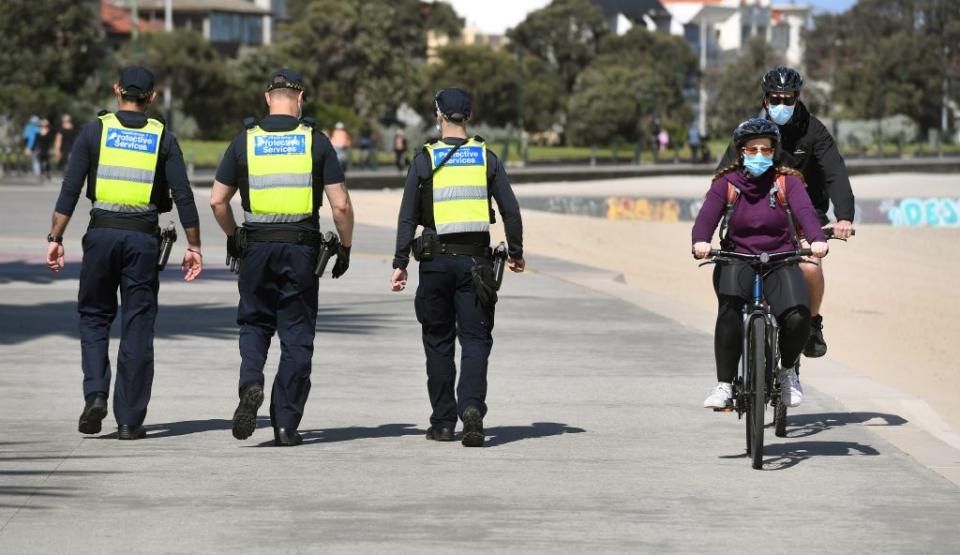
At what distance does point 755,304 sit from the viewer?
31.6ft

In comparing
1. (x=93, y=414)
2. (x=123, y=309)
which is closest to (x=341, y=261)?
(x=123, y=309)

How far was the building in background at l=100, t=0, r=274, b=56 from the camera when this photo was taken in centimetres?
13400

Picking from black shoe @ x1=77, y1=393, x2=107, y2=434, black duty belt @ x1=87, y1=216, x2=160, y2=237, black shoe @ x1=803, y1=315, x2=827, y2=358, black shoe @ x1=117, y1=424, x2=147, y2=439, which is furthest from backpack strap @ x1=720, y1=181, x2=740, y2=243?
black shoe @ x1=77, y1=393, x2=107, y2=434

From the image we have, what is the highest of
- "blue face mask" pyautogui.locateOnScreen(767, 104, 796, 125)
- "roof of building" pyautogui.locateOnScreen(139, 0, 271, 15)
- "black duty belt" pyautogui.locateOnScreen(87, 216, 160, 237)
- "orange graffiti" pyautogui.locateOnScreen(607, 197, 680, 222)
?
"roof of building" pyautogui.locateOnScreen(139, 0, 271, 15)

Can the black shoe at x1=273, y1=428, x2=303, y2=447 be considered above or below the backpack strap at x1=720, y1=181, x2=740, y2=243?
below

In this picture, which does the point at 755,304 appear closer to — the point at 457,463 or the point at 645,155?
the point at 457,463

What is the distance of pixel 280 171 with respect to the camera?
9.62 meters

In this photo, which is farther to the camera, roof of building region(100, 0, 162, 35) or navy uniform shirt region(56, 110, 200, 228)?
roof of building region(100, 0, 162, 35)

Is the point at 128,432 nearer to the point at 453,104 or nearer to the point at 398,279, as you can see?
the point at 398,279

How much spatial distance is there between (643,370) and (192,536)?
6238 millimetres

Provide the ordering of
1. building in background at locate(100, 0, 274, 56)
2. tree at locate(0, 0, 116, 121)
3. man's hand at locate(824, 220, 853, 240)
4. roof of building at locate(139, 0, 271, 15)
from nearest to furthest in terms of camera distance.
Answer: man's hand at locate(824, 220, 853, 240) < tree at locate(0, 0, 116, 121) < building in background at locate(100, 0, 274, 56) < roof of building at locate(139, 0, 271, 15)

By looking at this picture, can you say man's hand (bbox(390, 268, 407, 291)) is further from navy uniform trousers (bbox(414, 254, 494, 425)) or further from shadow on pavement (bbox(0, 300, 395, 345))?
shadow on pavement (bbox(0, 300, 395, 345))

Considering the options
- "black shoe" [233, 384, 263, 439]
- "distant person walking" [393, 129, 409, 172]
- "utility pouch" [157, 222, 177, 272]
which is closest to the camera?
"black shoe" [233, 384, 263, 439]

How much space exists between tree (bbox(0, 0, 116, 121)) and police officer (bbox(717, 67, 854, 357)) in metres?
73.3
